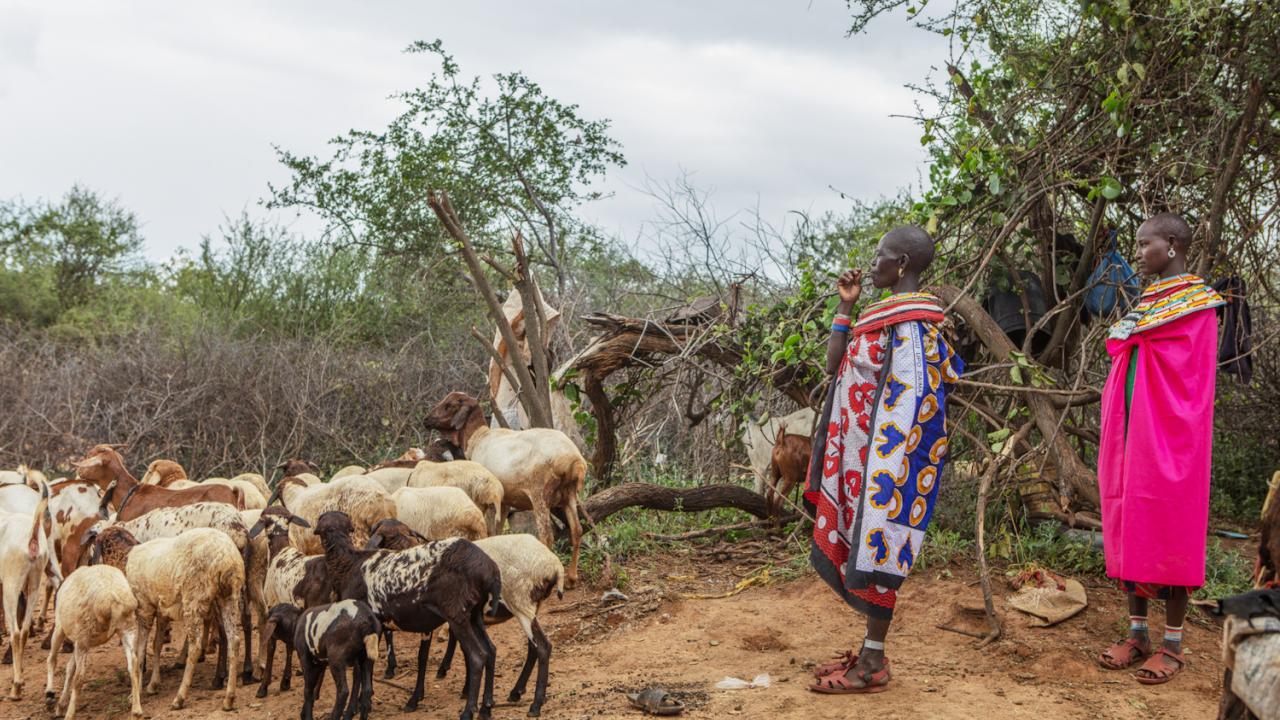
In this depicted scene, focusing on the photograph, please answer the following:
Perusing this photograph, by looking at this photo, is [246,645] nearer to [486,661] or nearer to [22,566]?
[22,566]

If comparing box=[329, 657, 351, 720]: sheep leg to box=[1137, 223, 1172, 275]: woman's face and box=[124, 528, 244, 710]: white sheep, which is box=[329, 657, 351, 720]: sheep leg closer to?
box=[124, 528, 244, 710]: white sheep

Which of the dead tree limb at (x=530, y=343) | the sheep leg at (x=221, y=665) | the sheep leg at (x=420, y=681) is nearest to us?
the sheep leg at (x=420, y=681)

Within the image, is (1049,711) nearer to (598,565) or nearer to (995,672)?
(995,672)

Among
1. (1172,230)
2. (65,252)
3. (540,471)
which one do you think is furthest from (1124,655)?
(65,252)

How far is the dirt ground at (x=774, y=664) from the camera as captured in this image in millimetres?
4848

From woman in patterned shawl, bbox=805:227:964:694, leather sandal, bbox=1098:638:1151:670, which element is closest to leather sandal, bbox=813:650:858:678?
woman in patterned shawl, bbox=805:227:964:694

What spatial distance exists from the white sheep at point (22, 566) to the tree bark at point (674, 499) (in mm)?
3568

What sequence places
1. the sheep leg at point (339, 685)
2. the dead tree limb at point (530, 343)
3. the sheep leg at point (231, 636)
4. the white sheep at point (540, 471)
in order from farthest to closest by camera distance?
the dead tree limb at point (530, 343) → the white sheep at point (540, 471) → the sheep leg at point (231, 636) → the sheep leg at point (339, 685)

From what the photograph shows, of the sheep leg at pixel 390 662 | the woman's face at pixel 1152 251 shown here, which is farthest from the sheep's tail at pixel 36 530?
the woman's face at pixel 1152 251

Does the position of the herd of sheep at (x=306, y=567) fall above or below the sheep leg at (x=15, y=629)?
above

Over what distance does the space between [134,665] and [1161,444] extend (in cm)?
524

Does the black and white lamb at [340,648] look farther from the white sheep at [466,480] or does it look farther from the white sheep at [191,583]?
the white sheep at [466,480]

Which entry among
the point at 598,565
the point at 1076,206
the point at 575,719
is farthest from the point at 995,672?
the point at 1076,206

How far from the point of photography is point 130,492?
23.1 feet
